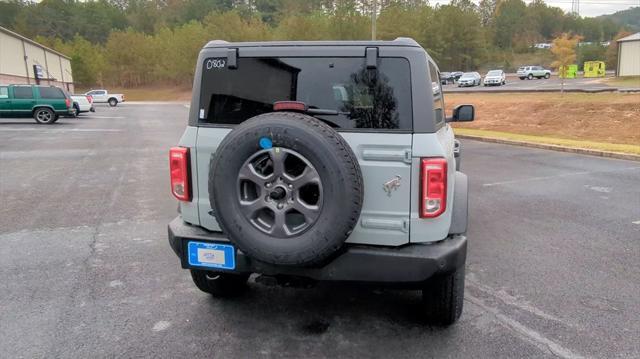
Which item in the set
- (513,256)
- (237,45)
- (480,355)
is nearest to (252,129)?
(237,45)

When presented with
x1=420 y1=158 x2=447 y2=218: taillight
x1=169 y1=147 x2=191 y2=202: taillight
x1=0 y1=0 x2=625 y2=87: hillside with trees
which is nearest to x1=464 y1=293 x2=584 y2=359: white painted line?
x1=420 y1=158 x2=447 y2=218: taillight

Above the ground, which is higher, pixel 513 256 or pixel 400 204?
pixel 400 204

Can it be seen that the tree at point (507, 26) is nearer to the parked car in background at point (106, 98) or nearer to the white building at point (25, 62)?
the white building at point (25, 62)

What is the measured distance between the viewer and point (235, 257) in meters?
3.16

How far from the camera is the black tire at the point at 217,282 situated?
151 inches

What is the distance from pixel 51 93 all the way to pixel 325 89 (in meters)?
23.7

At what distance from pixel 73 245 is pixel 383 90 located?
4031 millimetres

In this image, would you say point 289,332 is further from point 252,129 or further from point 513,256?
point 513,256

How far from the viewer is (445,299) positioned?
3.31 metres

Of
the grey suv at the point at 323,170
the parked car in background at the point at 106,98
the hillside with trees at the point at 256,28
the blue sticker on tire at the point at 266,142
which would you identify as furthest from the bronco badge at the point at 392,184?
the parked car in background at the point at 106,98

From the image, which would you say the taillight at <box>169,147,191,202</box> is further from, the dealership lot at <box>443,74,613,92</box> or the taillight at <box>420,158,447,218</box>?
the dealership lot at <box>443,74,613,92</box>

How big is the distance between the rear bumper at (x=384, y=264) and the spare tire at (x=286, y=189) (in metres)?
0.19

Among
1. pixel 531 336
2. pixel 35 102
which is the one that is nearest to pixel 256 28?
pixel 35 102

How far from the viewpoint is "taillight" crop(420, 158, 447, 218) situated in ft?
9.64
